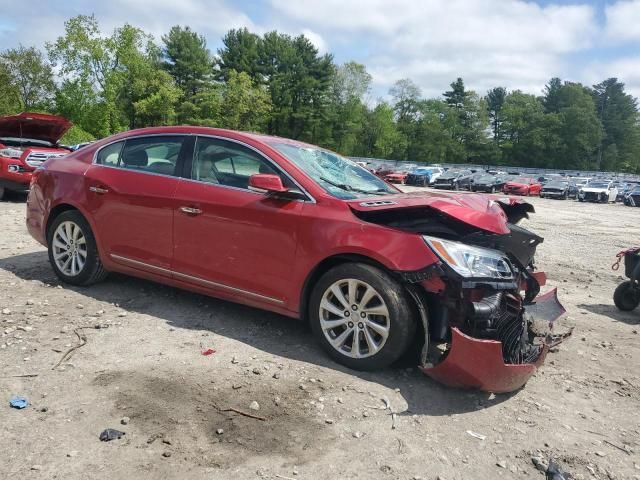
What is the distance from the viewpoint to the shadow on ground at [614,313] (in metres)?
5.58

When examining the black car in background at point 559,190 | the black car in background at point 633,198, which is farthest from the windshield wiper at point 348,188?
the black car in background at point 559,190

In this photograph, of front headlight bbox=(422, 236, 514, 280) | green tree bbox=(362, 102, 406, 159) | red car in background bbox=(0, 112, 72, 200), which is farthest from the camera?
green tree bbox=(362, 102, 406, 159)

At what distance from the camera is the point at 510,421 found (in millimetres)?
3238

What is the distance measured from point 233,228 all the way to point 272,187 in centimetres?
54

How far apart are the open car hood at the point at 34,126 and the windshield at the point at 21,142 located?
89mm

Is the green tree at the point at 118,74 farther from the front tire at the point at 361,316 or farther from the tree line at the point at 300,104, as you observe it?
the front tire at the point at 361,316

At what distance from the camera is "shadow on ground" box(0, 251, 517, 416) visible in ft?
11.3

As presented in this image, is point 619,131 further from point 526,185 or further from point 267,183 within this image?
point 267,183

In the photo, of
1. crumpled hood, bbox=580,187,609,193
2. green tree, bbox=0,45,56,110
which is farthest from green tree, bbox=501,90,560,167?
green tree, bbox=0,45,56,110

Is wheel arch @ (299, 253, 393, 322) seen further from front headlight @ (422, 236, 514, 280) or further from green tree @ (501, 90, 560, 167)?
green tree @ (501, 90, 560, 167)

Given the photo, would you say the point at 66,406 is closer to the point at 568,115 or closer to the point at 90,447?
the point at 90,447

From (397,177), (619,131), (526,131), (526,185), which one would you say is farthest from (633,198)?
(619,131)

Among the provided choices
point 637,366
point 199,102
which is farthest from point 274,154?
point 199,102

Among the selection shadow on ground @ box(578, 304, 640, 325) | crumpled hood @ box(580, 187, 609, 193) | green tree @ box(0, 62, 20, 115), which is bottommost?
shadow on ground @ box(578, 304, 640, 325)
